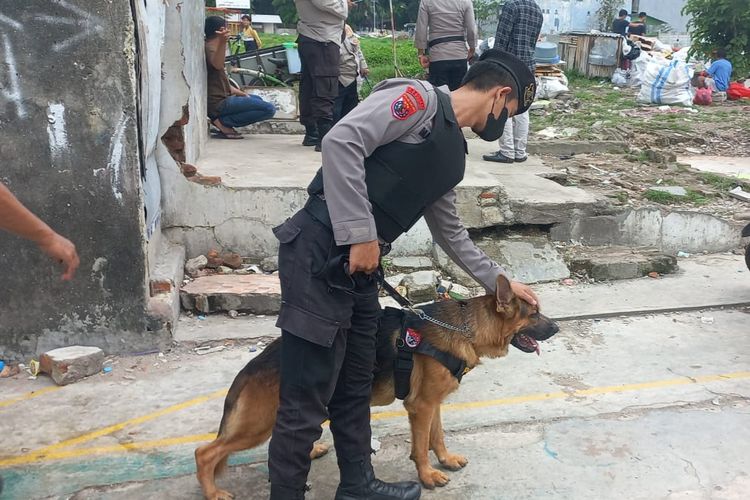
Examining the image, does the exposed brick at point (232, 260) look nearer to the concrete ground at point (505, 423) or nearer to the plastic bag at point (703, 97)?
the concrete ground at point (505, 423)

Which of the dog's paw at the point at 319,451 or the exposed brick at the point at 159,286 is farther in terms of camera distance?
the exposed brick at the point at 159,286

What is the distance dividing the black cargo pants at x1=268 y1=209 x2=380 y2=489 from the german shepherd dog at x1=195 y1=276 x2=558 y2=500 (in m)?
0.23

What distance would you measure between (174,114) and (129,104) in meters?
1.10

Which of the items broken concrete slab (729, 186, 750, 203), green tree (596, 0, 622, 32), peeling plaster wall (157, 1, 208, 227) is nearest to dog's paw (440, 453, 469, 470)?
peeling plaster wall (157, 1, 208, 227)

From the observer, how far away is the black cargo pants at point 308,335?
2.43 meters

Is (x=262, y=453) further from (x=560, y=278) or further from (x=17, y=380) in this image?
(x=560, y=278)

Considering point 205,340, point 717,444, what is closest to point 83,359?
point 205,340

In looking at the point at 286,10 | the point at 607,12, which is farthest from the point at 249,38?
the point at 286,10

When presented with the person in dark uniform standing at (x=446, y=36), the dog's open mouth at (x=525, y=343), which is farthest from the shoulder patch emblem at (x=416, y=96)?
the person in dark uniform standing at (x=446, y=36)

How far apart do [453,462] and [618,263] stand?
3.27m

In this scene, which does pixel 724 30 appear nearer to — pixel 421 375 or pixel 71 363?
pixel 421 375

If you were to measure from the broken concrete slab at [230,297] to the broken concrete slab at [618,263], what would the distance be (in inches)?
104

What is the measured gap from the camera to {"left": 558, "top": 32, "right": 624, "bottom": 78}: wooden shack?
1975cm

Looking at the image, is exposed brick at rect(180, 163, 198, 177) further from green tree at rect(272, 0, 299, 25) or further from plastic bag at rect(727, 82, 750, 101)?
green tree at rect(272, 0, 299, 25)
